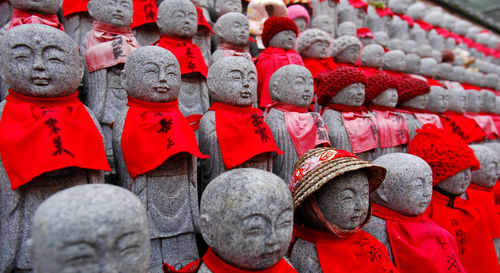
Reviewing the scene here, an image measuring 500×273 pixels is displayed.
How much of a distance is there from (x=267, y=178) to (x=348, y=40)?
440cm

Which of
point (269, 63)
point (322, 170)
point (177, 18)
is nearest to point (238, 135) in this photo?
point (322, 170)

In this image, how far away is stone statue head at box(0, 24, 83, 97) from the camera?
2.14 meters

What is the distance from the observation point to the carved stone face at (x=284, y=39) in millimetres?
4969

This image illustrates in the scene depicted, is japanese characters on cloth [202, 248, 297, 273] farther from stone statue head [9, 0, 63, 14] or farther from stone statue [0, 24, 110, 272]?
stone statue head [9, 0, 63, 14]

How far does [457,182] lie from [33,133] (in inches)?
150

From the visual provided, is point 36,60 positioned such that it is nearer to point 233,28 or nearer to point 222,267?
point 222,267

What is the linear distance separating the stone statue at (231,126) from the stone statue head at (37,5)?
2026 millimetres

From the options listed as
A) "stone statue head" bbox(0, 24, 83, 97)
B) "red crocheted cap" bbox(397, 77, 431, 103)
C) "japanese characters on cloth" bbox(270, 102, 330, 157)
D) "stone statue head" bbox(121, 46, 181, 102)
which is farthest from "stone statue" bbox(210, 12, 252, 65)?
"stone statue head" bbox(0, 24, 83, 97)

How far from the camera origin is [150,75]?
2.64 m

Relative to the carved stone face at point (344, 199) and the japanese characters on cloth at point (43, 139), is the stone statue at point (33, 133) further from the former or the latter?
the carved stone face at point (344, 199)

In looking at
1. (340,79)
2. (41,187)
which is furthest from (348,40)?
(41,187)

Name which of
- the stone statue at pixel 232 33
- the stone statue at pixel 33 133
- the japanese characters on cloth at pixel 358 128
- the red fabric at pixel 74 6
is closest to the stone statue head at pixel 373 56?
the japanese characters on cloth at pixel 358 128

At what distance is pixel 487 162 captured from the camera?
375cm

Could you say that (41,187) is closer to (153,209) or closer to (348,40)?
(153,209)
